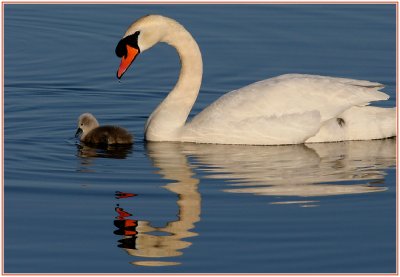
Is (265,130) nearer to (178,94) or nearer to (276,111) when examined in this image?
(276,111)

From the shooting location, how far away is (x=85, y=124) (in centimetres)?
1520

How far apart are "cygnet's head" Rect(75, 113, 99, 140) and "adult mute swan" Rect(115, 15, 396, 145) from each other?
646 mm

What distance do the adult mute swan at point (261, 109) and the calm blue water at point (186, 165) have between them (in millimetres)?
179

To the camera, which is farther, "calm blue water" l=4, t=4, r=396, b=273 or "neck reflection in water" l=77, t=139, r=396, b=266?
"neck reflection in water" l=77, t=139, r=396, b=266

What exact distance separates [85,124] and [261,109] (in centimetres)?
207

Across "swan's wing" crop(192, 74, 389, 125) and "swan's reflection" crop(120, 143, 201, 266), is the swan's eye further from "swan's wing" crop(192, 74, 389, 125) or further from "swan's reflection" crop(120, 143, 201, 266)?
"swan's reflection" crop(120, 143, 201, 266)

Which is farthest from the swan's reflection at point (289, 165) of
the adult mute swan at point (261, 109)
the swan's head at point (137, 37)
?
the swan's head at point (137, 37)

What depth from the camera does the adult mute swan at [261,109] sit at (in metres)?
14.8

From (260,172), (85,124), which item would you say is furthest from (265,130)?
(85,124)

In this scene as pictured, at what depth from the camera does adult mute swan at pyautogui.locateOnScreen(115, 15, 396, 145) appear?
14.8 m

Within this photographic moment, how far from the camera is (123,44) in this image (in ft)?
49.4

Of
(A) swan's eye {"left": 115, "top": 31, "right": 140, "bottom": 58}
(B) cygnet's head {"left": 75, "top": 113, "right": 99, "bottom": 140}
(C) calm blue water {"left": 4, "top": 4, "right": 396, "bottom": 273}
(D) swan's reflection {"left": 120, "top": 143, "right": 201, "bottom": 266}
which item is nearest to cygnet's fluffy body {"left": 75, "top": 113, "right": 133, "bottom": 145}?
(B) cygnet's head {"left": 75, "top": 113, "right": 99, "bottom": 140}

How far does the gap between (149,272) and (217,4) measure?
12.3 meters

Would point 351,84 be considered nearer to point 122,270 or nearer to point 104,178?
point 104,178
